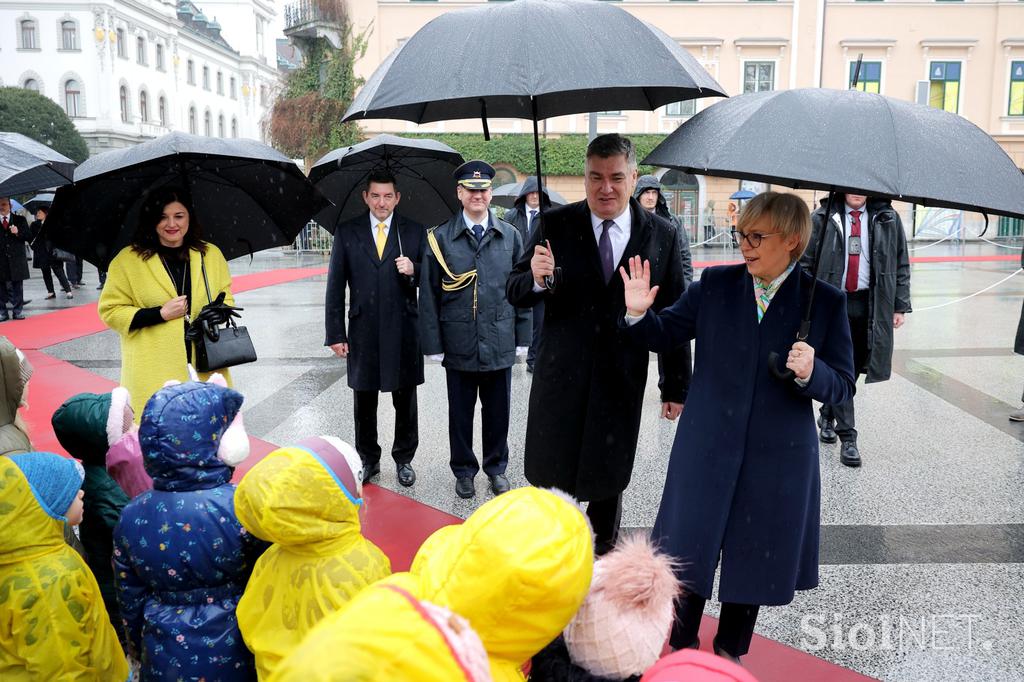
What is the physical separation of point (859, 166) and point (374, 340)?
3187mm

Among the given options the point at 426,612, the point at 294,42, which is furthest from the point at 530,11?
the point at 294,42

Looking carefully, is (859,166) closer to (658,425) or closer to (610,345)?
(610,345)

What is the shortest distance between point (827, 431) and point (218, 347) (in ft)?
13.9

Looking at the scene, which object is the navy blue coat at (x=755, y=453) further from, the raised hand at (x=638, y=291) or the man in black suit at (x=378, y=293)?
the man in black suit at (x=378, y=293)

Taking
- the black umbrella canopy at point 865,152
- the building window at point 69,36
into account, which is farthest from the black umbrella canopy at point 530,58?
the building window at point 69,36

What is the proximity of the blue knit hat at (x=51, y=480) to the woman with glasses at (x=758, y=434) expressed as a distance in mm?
2011

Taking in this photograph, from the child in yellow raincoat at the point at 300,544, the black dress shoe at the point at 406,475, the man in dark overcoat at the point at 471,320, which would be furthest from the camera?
the black dress shoe at the point at 406,475

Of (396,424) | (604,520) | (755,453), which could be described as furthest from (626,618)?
(396,424)

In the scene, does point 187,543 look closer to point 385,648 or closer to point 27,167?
point 385,648

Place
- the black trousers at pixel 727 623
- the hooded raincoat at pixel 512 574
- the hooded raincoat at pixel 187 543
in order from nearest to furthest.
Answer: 1. the hooded raincoat at pixel 512 574
2. the hooded raincoat at pixel 187 543
3. the black trousers at pixel 727 623

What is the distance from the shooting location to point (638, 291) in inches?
114

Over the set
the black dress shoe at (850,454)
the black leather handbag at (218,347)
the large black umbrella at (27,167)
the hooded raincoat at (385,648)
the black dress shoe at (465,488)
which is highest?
the large black umbrella at (27,167)

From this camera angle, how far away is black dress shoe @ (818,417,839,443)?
5.66m

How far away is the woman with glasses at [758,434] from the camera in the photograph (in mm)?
2680
